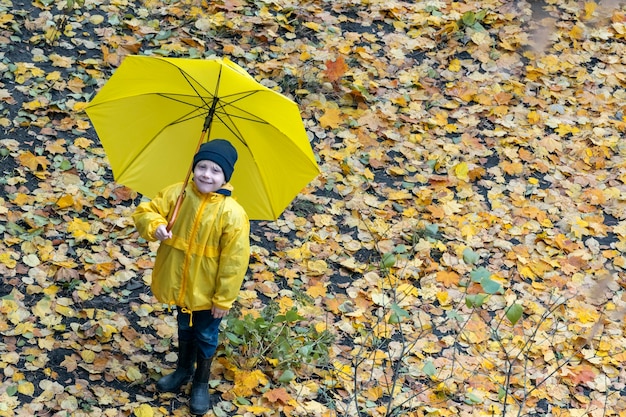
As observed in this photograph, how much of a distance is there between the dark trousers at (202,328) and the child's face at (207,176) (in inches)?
27.1

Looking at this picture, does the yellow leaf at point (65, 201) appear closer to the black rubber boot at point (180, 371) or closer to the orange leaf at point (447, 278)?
the black rubber boot at point (180, 371)

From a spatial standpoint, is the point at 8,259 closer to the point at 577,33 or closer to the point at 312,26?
the point at 312,26

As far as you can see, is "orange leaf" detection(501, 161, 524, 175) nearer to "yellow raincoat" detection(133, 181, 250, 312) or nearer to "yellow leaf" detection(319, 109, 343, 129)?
A: "yellow leaf" detection(319, 109, 343, 129)

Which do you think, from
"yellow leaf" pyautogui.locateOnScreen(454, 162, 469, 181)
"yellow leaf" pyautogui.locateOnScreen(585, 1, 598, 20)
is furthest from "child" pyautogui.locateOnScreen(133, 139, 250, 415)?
"yellow leaf" pyautogui.locateOnScreen(585, 1, 598, 20)

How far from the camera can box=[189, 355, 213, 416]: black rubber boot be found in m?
4.28

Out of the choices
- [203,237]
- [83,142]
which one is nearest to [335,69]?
[83,142]

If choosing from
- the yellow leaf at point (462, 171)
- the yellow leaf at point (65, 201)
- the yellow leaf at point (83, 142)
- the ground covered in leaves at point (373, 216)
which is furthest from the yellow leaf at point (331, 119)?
the yellow leaf at point (65, 201)

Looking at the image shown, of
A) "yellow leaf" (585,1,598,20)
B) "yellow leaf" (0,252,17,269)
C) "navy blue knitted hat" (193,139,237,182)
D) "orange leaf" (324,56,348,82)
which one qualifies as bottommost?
"yellow leaf" (0,252,17,269)

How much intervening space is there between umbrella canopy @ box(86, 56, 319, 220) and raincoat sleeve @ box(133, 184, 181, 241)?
259 millimetres

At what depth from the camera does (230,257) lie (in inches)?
156

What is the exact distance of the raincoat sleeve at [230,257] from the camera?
394 centimetres

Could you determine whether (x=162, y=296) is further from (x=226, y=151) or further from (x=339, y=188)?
(x=339, y=188)

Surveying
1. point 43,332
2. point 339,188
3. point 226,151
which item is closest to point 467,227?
point 339,188

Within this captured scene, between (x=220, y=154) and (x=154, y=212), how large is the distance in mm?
445
